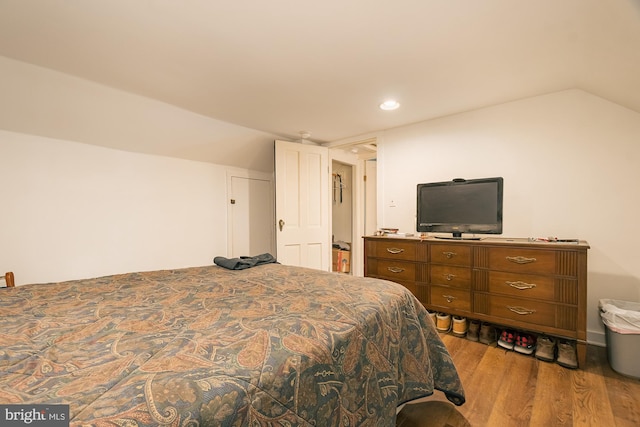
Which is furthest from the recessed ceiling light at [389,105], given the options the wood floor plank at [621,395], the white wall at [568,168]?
the wood floor plank at [621,395]

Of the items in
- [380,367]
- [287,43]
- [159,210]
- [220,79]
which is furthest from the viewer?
[159,210]

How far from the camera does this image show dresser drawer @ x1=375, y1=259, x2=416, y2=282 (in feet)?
8.89

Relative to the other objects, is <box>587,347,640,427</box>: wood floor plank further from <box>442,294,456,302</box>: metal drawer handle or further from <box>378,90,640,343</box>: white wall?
<box>442,294,456,302</box>: metal drawer handle

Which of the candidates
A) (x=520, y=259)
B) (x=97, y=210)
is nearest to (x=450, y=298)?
(x=520, y=259)

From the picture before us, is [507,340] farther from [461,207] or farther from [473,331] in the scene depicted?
[461,207]

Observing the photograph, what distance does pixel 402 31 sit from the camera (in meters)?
1.56

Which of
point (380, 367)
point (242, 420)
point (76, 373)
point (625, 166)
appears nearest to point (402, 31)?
point (380, 367)

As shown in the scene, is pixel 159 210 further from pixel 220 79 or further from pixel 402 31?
pixel 402 31

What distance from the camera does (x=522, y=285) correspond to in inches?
Result: 84.7

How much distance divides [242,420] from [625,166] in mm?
3138

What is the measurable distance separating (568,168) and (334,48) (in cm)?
226

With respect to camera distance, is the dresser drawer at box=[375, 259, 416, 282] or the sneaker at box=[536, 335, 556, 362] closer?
the sneaker at box=[536, 335, 556, 362]

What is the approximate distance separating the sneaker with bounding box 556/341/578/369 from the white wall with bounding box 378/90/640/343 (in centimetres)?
45

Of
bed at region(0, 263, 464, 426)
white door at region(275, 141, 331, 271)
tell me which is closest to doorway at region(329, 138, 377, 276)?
white door at region(275, 141, 331, 271)
